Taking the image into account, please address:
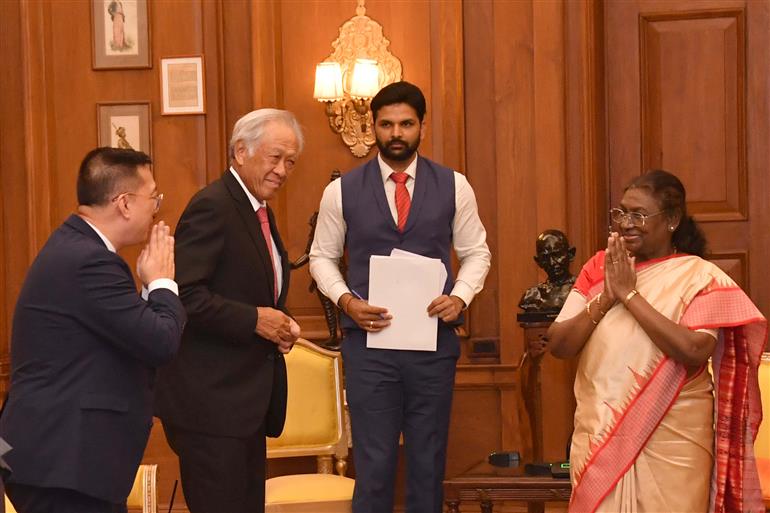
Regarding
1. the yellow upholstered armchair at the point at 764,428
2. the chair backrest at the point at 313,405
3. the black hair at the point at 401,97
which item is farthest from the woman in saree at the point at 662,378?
the chair backrest at the point at 313,405

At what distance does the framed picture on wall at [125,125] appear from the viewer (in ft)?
19.2

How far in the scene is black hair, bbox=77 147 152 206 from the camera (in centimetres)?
298

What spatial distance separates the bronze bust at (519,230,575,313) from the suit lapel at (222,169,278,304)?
1.23m

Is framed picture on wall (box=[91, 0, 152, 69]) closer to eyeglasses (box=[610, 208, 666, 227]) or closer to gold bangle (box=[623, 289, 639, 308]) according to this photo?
eyeglasses (box=[610, 208, 666, 227])

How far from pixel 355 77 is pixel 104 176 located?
2726mm

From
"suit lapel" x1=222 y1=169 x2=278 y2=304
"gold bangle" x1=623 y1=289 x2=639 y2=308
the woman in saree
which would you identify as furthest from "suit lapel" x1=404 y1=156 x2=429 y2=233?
"gold bangle" x1=623 y1=289 x2=639 y2=308

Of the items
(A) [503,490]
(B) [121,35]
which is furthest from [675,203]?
(B) [121,35]

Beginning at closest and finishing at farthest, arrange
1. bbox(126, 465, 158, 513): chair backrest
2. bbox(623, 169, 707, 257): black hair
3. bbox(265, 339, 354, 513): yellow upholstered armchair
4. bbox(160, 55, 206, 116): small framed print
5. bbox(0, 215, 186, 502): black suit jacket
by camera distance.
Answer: bbox(0, 215, 186, 502): black suit jacket, bbox(623, 169, 707, 257): black hair, bbox(126, 465, 158, 513): chair backrest, bbox(265, 339, 354, 513): yellow upholstered armchair, bbox(160, 55, 206, 116): small framed print

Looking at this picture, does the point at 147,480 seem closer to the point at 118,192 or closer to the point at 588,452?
the point at 118,192

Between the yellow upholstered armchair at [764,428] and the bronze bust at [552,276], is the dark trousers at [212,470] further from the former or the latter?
the yellow upholstered armchair at [764,428]

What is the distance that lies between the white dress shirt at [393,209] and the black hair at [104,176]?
1259 millimetres

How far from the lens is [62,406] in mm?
2834

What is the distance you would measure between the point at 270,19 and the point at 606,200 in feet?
6.00

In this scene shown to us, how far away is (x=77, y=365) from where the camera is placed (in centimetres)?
286
